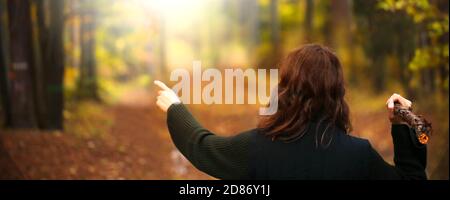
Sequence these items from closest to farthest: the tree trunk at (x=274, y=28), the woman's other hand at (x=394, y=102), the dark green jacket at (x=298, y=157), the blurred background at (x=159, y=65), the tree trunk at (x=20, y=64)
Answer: the dark green jacket at (x=298, y=157) < the woman's other hand at (x=394, y=102) < the blurred background at (x=159, y=65) < the tree trunk at (x=20, y=64) < the tree trunk at (x=274, y=28)

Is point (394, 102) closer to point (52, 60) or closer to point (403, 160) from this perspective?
point (403, 160)

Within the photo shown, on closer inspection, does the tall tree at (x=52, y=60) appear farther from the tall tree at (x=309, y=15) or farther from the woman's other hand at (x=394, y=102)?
the tall tree at (x=309, y=15)

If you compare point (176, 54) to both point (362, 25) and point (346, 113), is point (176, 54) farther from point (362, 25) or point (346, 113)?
point (346, 113)

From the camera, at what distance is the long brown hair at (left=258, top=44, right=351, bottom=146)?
2.53 m

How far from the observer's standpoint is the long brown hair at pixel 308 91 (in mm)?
2527

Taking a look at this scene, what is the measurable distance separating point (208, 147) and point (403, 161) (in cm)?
85

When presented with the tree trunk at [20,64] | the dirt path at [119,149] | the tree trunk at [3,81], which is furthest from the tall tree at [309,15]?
the tree trunk at [3,81]

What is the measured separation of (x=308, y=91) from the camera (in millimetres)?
2537

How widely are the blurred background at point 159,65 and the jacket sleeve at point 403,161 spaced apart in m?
0.31

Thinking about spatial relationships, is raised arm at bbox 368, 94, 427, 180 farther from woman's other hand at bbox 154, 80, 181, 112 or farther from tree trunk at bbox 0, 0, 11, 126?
tree trunk at bbox 0, 0, 11, 126

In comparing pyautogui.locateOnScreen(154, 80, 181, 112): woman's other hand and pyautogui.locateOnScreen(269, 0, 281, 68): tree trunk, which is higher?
pyautogui.locateOnScreen(269, 0, 281, 68): tree trunk

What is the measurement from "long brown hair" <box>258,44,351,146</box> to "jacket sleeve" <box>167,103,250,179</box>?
148 millimetres

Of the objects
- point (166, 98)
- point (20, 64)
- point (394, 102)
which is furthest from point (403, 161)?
point (20, 64)

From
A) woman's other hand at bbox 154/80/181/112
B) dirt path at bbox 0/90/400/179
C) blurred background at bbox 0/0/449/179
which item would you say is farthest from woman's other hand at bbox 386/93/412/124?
dirt path at bbox 0/90/400/179
